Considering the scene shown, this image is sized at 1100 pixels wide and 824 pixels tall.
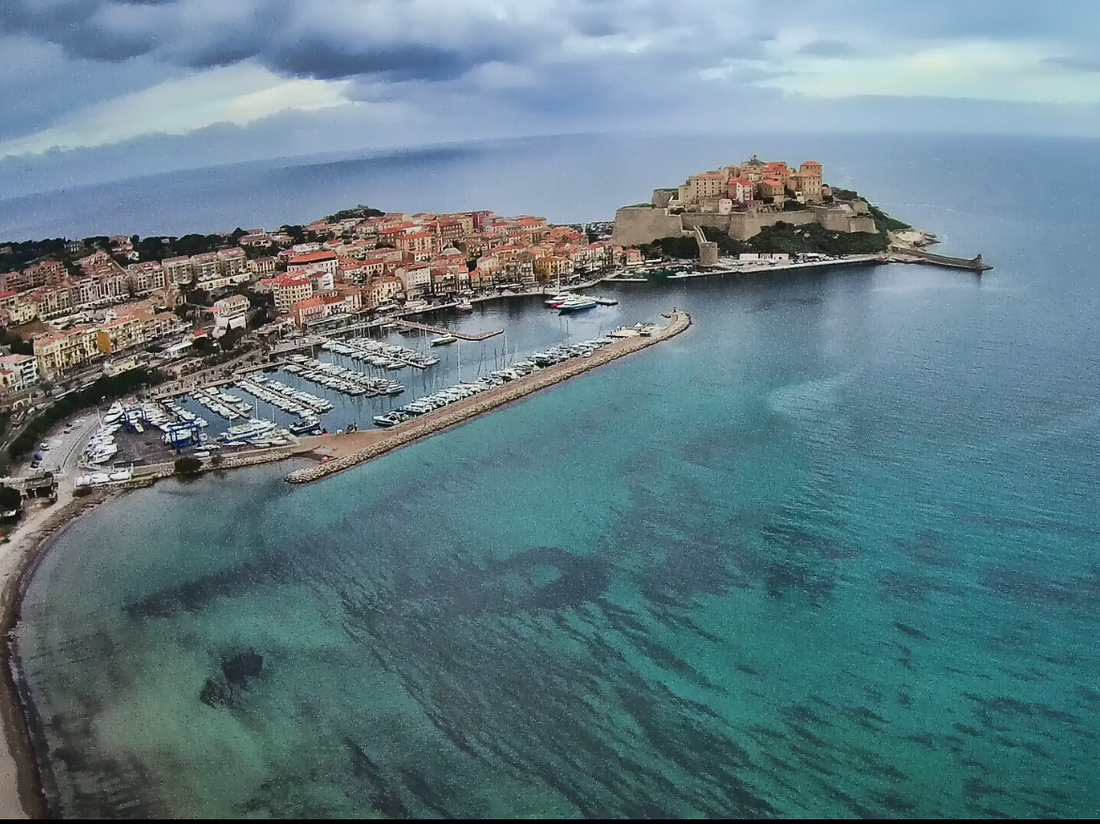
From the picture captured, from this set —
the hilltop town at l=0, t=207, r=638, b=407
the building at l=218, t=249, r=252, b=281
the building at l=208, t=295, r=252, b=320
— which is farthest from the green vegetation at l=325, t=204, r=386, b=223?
the building at l=208, t=295, r=252, b=320

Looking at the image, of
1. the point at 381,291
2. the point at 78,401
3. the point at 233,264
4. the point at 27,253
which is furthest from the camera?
the point at 27,253

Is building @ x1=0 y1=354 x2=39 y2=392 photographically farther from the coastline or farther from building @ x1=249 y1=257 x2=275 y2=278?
building @ x1=249 y1=257 x2=275 y2=278

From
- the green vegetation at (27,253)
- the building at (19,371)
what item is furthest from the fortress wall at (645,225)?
the building at (19,371)

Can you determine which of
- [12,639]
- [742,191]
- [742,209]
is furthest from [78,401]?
[742,191]

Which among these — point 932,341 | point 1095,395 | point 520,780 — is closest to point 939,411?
point 1095,395

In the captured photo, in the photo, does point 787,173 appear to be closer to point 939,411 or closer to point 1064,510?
point 939,411

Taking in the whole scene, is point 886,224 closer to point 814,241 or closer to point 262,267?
point 814,241

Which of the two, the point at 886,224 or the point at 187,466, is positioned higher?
the point at 886,224
